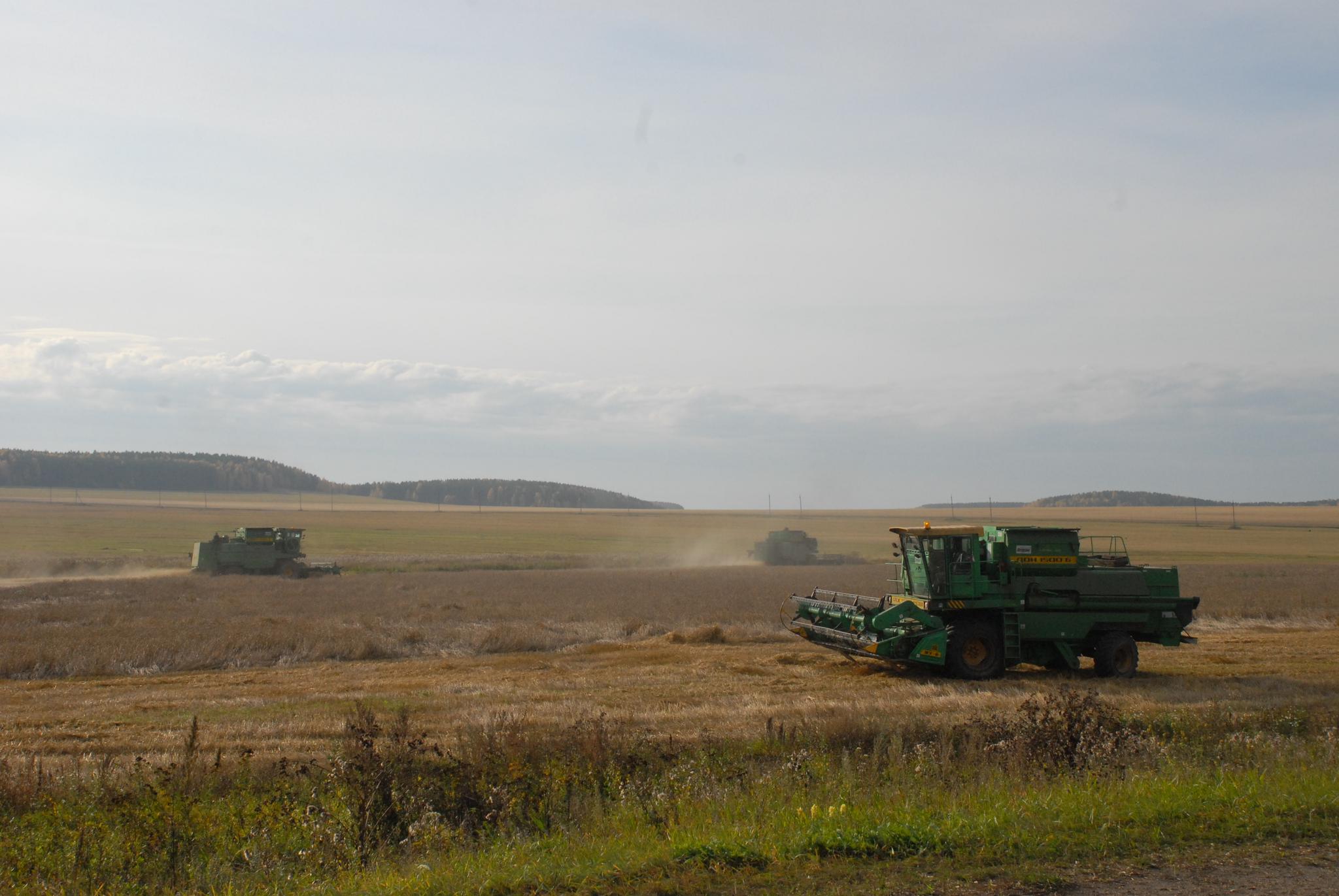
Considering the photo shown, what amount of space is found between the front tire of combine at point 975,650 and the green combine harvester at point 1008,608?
0.05ft

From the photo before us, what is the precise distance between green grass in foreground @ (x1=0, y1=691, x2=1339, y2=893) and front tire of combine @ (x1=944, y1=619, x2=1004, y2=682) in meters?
5.46

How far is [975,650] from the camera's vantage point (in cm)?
1734

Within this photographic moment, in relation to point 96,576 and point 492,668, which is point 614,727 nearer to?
point 492,668

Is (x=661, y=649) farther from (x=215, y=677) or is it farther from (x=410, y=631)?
(x=215, y=677)

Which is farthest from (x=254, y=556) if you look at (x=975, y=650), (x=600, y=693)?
(x=975, y=650)

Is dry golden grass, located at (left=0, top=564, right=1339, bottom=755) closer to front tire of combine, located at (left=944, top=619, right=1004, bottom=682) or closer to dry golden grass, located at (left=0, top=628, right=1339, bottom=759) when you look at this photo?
dry golden grass, located at (left=0, top=628, right=1339, bottom=759)

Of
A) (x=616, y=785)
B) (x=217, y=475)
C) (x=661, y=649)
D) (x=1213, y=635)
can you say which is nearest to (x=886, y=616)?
(x=661, y=649)

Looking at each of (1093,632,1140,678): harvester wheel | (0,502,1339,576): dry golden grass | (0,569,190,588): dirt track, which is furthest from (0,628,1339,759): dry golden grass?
(0,502,1339,576): dry golden grass

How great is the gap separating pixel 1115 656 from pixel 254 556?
4034 cm

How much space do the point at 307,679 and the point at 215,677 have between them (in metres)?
1.71

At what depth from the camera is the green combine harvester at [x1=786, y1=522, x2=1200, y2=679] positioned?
16891 mm

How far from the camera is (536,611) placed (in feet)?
89.9

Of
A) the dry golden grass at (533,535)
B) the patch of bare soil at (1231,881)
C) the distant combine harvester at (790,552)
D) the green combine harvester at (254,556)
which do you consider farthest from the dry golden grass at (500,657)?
the dry golden grass at (533,535)

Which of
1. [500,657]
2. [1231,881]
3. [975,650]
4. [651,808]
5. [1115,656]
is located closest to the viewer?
[1231,881]
